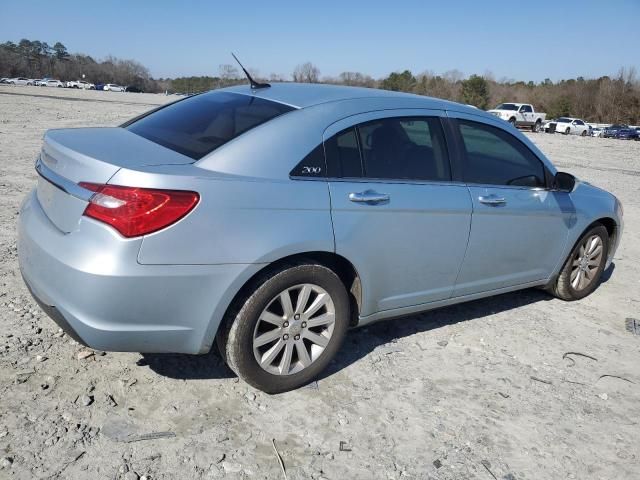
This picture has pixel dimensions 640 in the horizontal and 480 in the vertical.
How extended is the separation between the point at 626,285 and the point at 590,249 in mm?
1068

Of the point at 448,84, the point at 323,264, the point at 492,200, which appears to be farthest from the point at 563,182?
the point at 448,84

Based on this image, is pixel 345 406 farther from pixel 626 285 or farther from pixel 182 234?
pixel 626 285

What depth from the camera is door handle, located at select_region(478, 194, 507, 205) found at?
3722 millimetres

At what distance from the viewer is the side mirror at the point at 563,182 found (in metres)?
4.33

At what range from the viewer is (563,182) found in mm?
4352

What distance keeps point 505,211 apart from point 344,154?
1.44 m

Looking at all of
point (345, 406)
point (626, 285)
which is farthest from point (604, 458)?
point (626, 285)

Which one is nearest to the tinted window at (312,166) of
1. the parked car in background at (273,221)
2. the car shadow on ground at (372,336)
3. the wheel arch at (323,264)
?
the parked car in background at (273,221)

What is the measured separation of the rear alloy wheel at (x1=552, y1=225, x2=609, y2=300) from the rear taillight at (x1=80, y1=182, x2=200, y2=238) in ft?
11.8

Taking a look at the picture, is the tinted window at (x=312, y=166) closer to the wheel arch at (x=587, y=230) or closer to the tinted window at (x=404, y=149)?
the tinted window at (x=404, y=149)

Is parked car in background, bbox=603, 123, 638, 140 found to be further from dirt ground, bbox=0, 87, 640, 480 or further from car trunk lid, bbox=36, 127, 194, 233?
car trunk lid, bbox=36, 127, 194, 233

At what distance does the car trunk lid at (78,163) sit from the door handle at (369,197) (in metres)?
0.92

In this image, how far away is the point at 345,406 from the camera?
10.00 feet

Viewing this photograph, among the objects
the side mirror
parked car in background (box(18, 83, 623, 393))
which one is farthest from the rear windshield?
the side mirror
